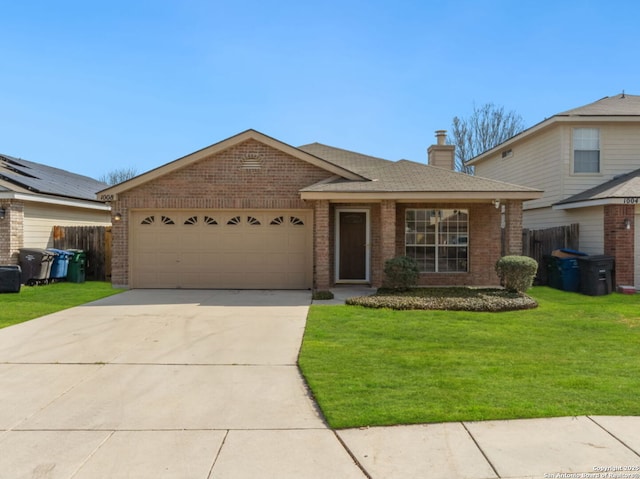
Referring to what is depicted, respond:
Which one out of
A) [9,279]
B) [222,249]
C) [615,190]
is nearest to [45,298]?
[9,279]

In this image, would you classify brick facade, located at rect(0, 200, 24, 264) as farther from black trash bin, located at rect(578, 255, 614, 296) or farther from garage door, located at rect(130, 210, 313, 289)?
black trash bin, located at rect(578, 255, 614, 296)

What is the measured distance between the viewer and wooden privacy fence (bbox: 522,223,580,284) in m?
14.6

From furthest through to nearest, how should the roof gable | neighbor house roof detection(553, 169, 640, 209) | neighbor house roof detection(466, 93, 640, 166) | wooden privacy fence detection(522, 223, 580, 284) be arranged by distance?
neighbor house roof detection(466, 93, 640, 166) < wooden privacy fence detection(522, 223, 580, 284) < the roof gable < neighbor house roof detection(553, 169, 640, 209)

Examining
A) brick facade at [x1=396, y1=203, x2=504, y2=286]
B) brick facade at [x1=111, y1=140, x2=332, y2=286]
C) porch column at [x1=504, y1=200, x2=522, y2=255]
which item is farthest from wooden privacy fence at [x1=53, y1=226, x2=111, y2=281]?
porch column at [x1=504, y1=200, x2=522, y2=255]

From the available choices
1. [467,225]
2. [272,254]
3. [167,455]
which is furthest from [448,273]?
[167,455]

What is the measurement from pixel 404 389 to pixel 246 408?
5.50 feet

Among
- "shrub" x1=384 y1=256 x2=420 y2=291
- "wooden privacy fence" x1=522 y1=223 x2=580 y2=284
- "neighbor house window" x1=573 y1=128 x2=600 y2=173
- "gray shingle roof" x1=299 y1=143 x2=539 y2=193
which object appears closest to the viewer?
"shrub" x1=384 y1=256 x2=420 y2=291

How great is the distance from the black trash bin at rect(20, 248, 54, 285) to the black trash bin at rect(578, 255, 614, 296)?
1565 cm

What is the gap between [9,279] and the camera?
12.5 metres

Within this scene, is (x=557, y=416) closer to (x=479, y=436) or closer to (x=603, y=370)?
(x=479, y=436)

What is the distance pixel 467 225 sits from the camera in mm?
13711

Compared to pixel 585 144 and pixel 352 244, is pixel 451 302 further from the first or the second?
pixel 585 144

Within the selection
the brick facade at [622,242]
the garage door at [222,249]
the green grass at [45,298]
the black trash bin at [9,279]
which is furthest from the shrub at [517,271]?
the black trash bin at [9,279]

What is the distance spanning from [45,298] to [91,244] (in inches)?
188
